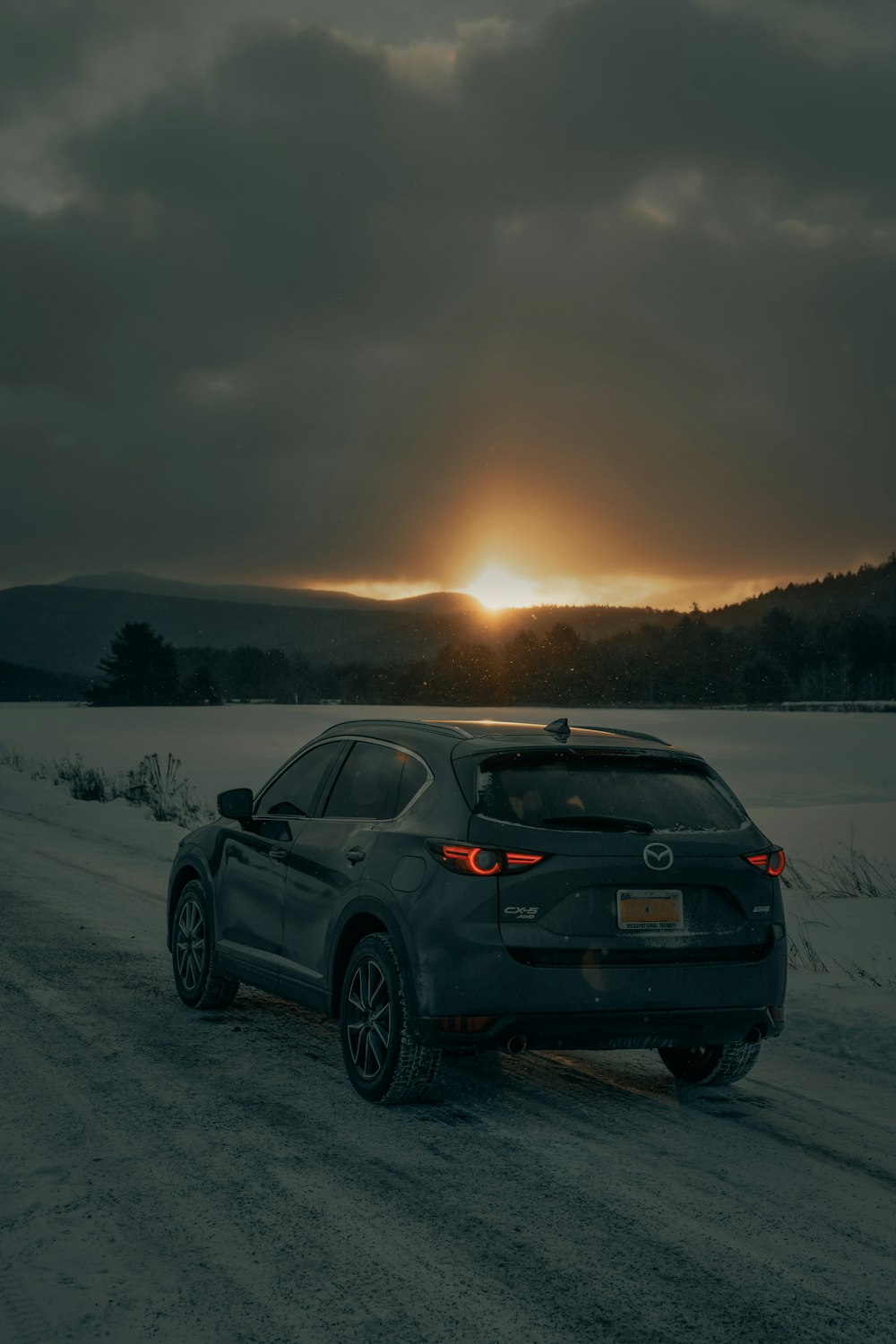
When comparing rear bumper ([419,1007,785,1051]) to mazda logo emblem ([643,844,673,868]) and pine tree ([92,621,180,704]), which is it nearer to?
mazda logo emblem ([643,844,673,868])

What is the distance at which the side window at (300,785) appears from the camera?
6.91 meters

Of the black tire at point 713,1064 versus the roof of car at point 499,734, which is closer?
the roof of car at point 499,734

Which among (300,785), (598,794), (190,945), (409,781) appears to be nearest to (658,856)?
(598,794)

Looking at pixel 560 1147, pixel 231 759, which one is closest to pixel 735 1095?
pixel 560 1147

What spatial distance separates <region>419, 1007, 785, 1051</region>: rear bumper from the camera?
529 centimetres

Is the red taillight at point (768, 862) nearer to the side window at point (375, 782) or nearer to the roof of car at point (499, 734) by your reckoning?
the roof of car at point (499, 734)

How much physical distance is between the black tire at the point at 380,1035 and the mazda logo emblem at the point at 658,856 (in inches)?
47.1

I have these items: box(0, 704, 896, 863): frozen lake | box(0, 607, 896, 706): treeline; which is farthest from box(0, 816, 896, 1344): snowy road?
box(0, 607, 896, 706): treeline

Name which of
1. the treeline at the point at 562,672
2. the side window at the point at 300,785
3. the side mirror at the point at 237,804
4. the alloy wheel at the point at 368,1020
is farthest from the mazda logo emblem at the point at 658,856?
the treeline at the point at 562,672

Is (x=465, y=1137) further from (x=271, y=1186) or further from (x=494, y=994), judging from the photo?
(x=271, y=1186)

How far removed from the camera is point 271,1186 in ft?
15.2

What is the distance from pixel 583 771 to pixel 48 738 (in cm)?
5113

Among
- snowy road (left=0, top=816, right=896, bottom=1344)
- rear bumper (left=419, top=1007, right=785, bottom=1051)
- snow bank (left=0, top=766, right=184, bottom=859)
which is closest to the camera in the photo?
snowy road (left=0, top=816, right=896, bottom=1344)

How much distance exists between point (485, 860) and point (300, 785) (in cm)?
217
